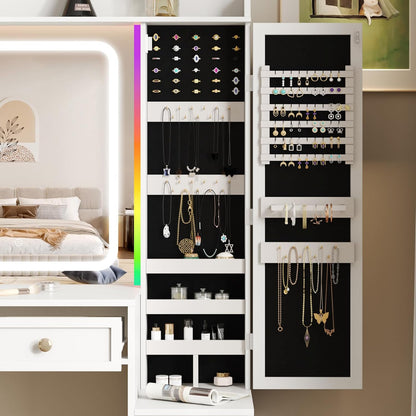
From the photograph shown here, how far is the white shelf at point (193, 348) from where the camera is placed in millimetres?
2604

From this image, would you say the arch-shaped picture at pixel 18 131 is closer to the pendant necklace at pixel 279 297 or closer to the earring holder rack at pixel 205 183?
the earring holder rack at pixel 205 183

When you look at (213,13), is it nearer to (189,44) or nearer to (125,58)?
(189,44)

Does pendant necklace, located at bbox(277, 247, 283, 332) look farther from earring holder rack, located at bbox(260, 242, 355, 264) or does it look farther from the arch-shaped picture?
the arch-shaped picture

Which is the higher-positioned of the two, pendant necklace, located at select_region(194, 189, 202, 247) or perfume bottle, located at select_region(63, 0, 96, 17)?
perfume bottle, located at select_region(63, 0, 96, 17)

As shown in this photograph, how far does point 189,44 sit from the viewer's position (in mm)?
2629

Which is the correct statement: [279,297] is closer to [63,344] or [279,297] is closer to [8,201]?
[63,344]

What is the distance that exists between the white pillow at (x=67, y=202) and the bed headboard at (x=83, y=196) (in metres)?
0.01

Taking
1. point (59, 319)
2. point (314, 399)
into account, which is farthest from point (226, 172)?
point (314, 399)

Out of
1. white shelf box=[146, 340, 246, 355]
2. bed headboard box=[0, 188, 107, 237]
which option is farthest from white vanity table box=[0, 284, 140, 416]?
bed headboard box=[0, 188, 107, 237]

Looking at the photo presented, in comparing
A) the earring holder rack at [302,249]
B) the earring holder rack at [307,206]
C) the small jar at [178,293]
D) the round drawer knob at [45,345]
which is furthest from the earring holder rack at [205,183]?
the round drawer knob at [45,345]

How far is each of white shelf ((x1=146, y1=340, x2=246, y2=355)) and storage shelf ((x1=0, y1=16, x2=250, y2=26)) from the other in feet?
3.98

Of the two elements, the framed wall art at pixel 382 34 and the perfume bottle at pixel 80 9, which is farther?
the framed wall art at pixel 382 34

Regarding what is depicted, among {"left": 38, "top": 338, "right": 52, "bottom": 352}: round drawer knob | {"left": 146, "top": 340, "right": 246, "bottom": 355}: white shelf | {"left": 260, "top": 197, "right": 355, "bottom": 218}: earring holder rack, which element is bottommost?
{"left": 146, "top": 340, "right": 246, "bottom": 355}: white shelf

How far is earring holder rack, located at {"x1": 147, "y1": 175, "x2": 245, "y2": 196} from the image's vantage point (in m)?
2.63
